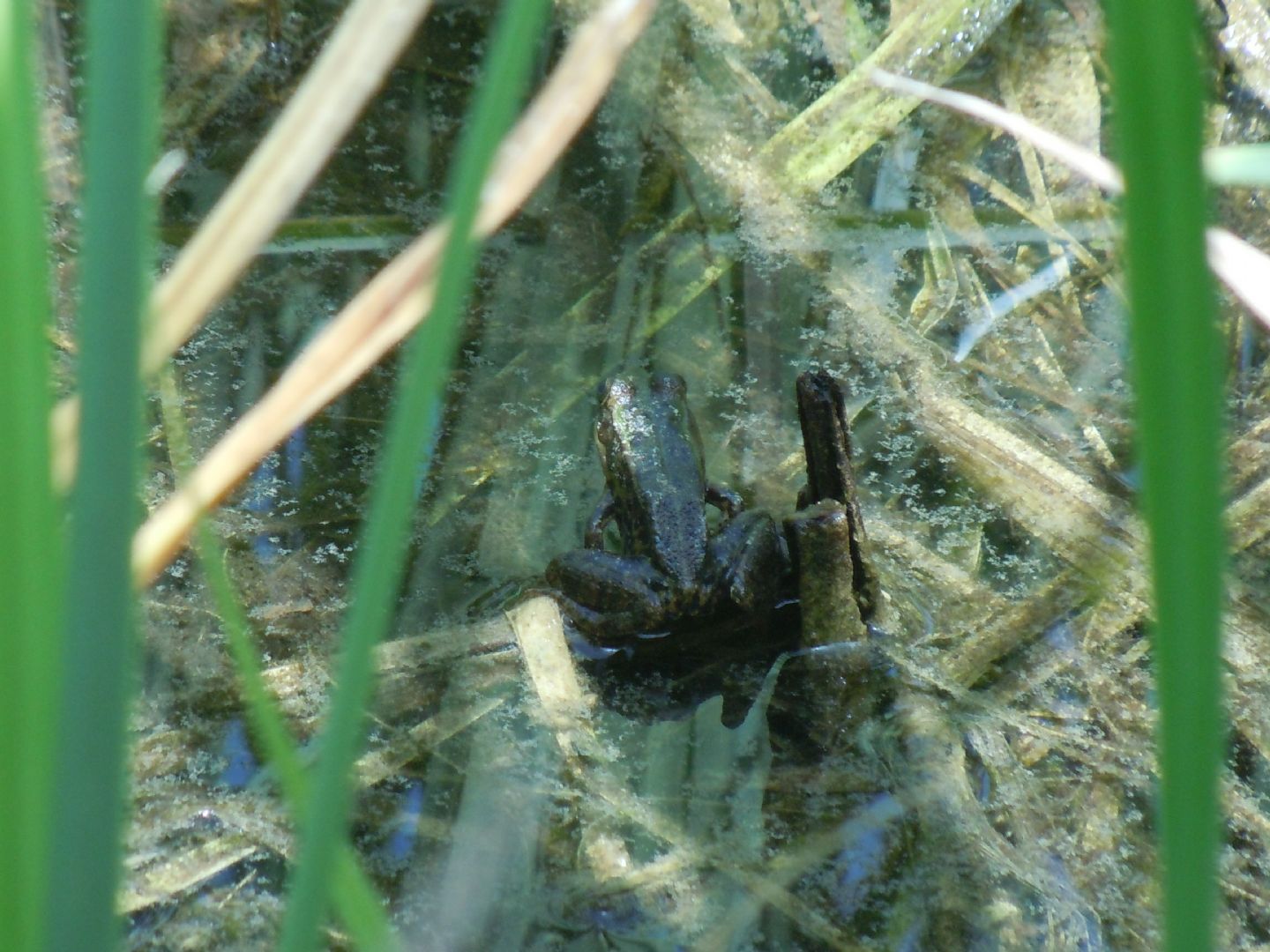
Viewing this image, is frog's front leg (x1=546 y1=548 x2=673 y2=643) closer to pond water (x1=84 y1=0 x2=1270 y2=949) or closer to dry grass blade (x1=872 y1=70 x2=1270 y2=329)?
pond water (x1=84 y1=0 x2=1270 y2=949)

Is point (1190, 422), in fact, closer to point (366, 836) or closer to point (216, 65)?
point (366, 836)

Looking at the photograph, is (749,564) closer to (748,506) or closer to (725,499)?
(725,499)

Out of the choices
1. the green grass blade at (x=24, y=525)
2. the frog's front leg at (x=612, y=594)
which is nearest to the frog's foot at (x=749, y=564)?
the frog's front leg at (x=612, y=594)

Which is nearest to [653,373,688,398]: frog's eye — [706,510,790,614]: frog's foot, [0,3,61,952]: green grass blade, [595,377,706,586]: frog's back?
[595,377,706,586]: frog's back

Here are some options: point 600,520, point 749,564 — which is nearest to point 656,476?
point 600,520

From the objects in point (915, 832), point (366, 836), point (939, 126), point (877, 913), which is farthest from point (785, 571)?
point (939, 126)
